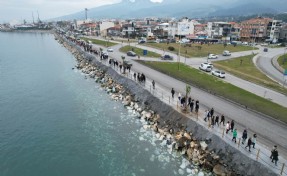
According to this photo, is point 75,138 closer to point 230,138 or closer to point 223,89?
point 230,138

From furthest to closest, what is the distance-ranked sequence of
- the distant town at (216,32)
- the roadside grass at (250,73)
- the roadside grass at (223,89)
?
1. the distant town at (216,32)
2. the roadside grass at (250,73)
3. the roadside grass at (223,89)

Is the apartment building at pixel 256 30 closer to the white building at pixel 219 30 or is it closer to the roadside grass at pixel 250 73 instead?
the white building at pixel 219 30

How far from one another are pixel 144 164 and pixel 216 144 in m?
7.41

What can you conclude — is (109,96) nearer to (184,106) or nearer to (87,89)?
(87,89)

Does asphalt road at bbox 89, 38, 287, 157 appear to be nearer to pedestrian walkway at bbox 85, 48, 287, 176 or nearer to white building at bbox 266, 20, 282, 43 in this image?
pedestrian walkway at bbox 85, 48, 287, 176

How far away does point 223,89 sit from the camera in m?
39.7

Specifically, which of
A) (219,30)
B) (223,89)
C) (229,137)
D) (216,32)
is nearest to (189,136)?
(229,137)

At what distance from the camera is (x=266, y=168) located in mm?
20328

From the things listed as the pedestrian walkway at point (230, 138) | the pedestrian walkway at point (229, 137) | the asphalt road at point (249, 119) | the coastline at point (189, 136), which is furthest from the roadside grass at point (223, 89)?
the coastline at point (189, 136)

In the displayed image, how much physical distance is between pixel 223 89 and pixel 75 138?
2330 cm

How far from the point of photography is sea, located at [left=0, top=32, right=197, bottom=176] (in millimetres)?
25094

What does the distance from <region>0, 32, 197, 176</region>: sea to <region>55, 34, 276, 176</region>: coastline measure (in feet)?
4.72

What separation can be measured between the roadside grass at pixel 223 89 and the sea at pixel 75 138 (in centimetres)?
1280

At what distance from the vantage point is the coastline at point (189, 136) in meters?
22.4
